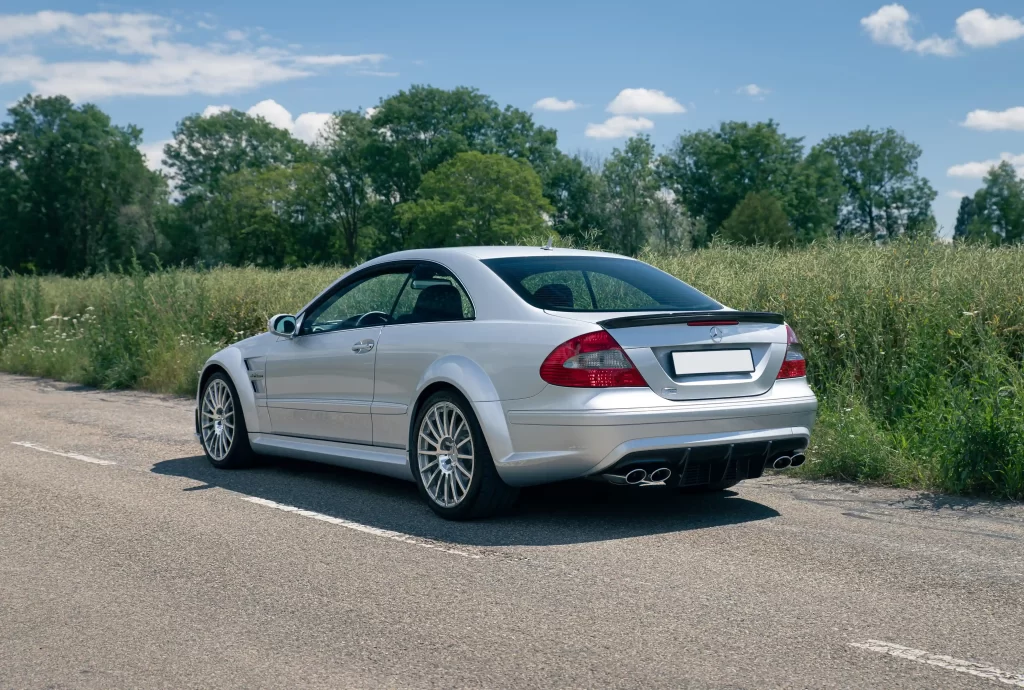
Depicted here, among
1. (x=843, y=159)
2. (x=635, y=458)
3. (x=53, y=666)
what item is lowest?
(x=53, y=666)

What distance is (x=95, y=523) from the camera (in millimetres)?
6516

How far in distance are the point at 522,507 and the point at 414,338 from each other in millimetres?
1249

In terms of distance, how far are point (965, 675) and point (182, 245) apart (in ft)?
279

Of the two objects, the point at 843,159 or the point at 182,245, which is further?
the point at 843,159

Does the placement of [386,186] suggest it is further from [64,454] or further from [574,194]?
[64,454]

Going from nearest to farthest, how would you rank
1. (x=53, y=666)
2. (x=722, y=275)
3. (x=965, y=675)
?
(x=965, y=675)
(x=53, y=666)
(x=722, y=275)

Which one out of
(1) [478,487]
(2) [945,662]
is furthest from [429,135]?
(2) [945,662]

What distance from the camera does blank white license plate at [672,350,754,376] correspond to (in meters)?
6.08

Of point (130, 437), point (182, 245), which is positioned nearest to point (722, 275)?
point (130, 437)

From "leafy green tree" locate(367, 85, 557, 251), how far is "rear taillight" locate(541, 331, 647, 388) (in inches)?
2706

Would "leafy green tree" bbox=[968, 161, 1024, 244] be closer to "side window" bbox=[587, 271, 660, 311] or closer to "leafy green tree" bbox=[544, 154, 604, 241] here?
"leafy green tree" bbox=[544, 154, 604, 241]

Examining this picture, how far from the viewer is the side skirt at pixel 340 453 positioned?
6977 mm

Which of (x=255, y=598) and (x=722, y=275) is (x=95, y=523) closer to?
(x=255, y=598)

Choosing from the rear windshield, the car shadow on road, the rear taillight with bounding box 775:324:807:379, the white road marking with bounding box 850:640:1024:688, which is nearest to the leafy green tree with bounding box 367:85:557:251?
the car shadow on road
